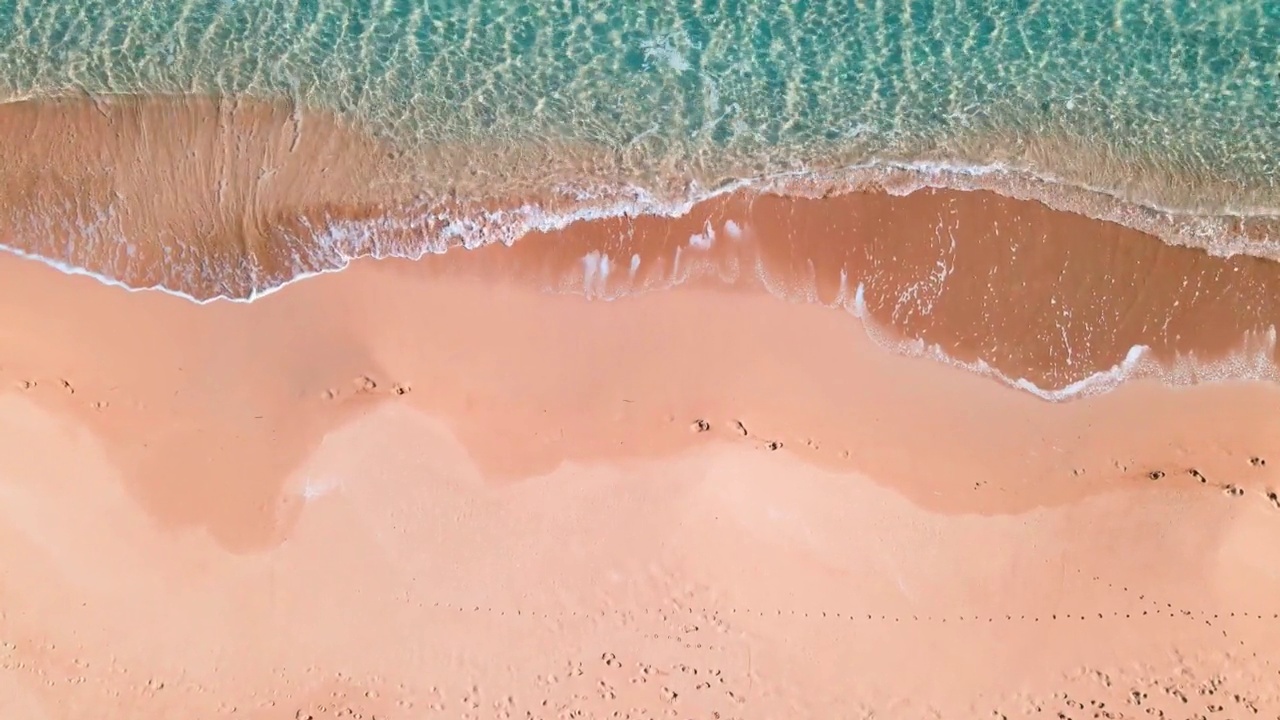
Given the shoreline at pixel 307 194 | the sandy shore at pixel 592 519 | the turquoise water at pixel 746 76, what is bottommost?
the sandy shore at pixel 592 519

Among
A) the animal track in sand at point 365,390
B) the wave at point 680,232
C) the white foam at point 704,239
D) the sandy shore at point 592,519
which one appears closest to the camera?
the sandy shore at point 592,519

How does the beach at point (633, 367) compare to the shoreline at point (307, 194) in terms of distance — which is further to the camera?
the shoreline at point (307, 194)

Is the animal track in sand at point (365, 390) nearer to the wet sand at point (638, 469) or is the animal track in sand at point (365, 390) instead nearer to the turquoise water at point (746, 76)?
the wet sand at point (638, 469)

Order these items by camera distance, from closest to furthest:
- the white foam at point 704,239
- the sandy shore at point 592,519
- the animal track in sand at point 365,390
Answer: the sandy shore at point 592,519 < the animal track in sand at point 365,390 < the white foam at point 704,239

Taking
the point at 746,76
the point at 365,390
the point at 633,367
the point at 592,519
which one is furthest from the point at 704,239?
the point at 365,390

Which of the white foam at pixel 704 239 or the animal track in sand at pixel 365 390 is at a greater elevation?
the white foam at pixel 704 239

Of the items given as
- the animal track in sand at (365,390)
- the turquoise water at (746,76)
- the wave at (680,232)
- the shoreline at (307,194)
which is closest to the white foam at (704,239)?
the wave at (680,232)

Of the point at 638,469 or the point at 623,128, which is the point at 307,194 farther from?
the point at 638,469

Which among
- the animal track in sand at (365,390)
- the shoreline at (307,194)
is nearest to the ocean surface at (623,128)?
the shoreline at (307,194)
